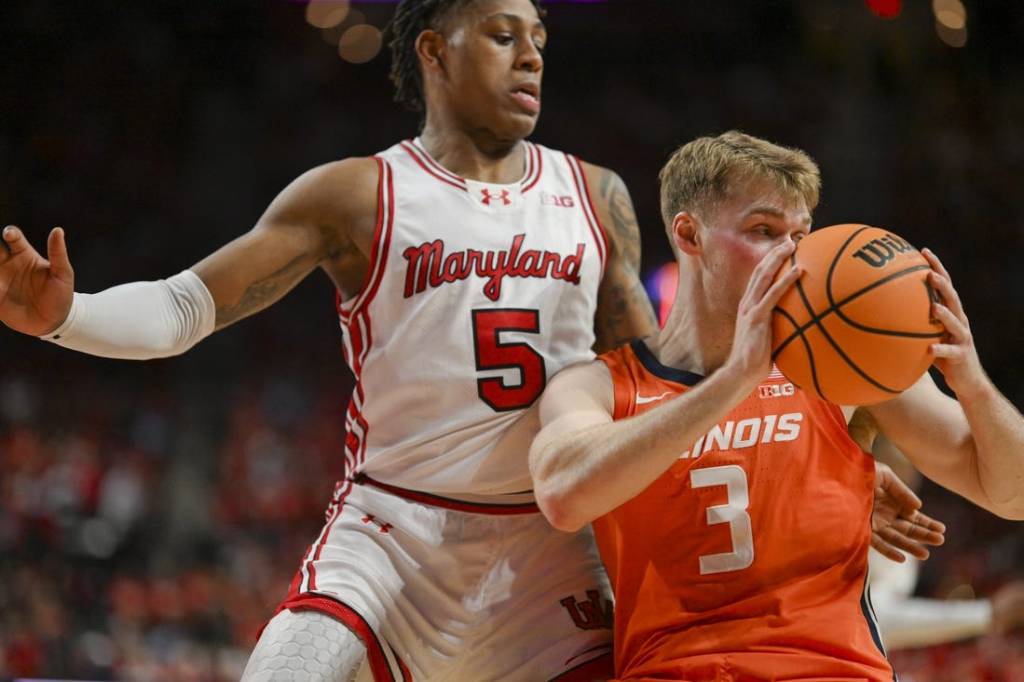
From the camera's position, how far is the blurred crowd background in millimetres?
11656

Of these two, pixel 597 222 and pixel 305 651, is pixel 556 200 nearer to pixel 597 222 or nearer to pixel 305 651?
pixel 597 222

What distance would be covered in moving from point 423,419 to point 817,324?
131 cm

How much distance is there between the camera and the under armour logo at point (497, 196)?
3455mm

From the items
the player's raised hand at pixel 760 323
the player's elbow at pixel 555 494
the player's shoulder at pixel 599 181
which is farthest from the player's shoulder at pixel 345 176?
the player's raised hand at pixel 760 323

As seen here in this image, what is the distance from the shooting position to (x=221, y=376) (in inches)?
569

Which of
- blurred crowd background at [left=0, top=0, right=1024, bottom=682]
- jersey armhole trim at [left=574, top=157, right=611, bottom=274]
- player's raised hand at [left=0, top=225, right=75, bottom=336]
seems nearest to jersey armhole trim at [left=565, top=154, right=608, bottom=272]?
jersey armhole trim at [left=574, top=157, right=611, bottom=274]

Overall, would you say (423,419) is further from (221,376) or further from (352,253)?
(221,376)

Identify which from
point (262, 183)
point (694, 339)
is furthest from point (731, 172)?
point (262, 183)

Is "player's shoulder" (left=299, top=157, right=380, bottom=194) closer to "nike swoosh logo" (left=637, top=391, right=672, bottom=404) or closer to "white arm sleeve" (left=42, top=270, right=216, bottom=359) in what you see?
"white arm sleeve" (left=42, top=270, right=216, bottom=359)

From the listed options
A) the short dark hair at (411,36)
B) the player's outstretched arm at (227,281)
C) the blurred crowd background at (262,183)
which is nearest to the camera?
the player's outstretched arm at (227,281)

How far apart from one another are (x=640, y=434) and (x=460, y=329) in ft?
3.22

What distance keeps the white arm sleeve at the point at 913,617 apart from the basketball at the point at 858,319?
4242 mm

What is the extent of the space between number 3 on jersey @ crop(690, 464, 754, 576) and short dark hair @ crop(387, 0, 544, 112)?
165 cm

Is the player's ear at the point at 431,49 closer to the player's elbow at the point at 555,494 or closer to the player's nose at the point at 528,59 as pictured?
the player's nose at the point at 528,59
